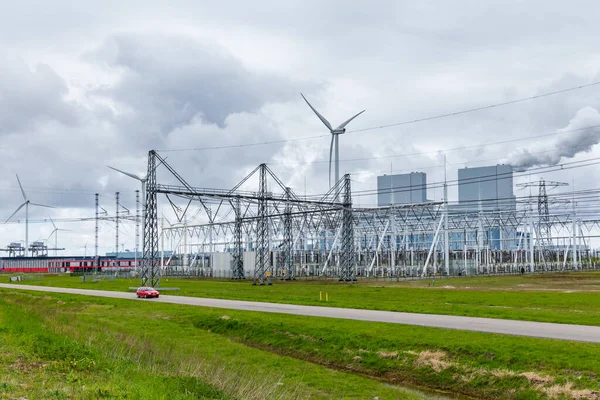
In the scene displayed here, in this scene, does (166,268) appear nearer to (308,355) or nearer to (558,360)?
(308,355)

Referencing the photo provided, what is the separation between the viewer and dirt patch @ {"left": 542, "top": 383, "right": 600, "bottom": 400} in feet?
57.2

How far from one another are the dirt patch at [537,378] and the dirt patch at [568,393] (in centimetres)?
35

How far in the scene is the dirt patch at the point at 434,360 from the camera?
21.6 m

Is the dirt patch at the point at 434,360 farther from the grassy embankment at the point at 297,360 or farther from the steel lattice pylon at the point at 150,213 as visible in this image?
the steel lattice pylon at the point at 150,213

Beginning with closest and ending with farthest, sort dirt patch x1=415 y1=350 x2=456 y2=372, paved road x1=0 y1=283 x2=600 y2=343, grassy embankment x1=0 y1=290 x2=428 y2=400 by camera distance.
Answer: grassy embankment x1=0 y1=290 x2=428 y2=400
dirt patch x1=415 y1=350 x2=456 y2=372
paved road x1=0 y1=283 x2=600 y2=343

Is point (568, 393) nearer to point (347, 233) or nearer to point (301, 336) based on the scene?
point (301, 336)

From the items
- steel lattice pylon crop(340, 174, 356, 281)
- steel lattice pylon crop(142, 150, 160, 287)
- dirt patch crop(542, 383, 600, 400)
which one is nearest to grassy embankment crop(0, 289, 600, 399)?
dirt patch crop(542, 383, 600, 400)

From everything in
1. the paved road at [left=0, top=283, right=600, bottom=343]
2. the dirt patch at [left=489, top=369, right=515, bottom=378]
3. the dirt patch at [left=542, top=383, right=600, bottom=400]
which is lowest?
the dirt patch at [left=542, top=383, right=600, bottom=400]

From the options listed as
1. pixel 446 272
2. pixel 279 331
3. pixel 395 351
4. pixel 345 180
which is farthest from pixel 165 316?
pixel 446 272

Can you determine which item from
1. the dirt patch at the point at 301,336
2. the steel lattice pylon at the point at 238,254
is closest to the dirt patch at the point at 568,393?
the dirt patch at the point at 301,336

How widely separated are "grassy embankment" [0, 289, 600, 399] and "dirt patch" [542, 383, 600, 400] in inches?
1.2

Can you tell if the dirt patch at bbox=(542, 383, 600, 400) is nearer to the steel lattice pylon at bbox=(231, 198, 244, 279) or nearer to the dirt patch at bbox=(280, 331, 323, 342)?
the dirt patch at bbox=(280, 331, 323, 342)

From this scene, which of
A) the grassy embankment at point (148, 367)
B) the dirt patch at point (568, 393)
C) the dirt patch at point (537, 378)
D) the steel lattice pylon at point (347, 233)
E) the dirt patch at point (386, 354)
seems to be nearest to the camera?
the grassy embankment at point (148, 367)

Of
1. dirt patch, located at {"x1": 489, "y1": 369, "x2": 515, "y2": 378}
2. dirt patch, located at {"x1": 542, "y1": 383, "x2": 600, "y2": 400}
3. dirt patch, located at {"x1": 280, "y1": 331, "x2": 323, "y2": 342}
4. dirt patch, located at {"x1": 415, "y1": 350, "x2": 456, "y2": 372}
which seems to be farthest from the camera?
dirt patch, located at {"x1": 280, "y1": 331, "x2": 323, "y2": 342}
